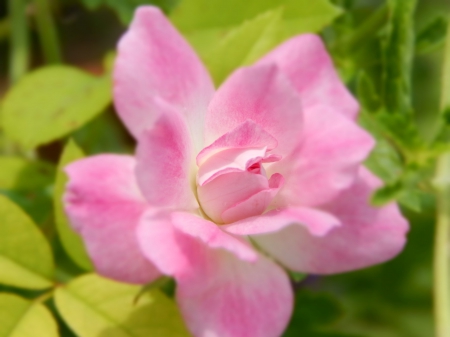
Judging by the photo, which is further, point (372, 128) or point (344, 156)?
point (372, 128)

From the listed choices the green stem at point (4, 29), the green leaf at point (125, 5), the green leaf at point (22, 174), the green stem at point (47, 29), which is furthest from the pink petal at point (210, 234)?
the green stem at point (4, 29)

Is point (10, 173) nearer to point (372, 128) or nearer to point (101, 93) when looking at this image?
point (101, 93)

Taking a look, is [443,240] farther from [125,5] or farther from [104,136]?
[104,136]

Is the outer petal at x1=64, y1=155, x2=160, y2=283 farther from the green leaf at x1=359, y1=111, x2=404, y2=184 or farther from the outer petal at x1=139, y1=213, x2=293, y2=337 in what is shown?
the green leaf at x1=359, y1=111, x2=404, y2=184

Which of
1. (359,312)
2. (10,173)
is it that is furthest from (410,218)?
(10,173)

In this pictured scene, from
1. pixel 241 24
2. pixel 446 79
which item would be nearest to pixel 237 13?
pixel 241 24

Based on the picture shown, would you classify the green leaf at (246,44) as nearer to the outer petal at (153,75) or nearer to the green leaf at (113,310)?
the outer petal at (153,75)
